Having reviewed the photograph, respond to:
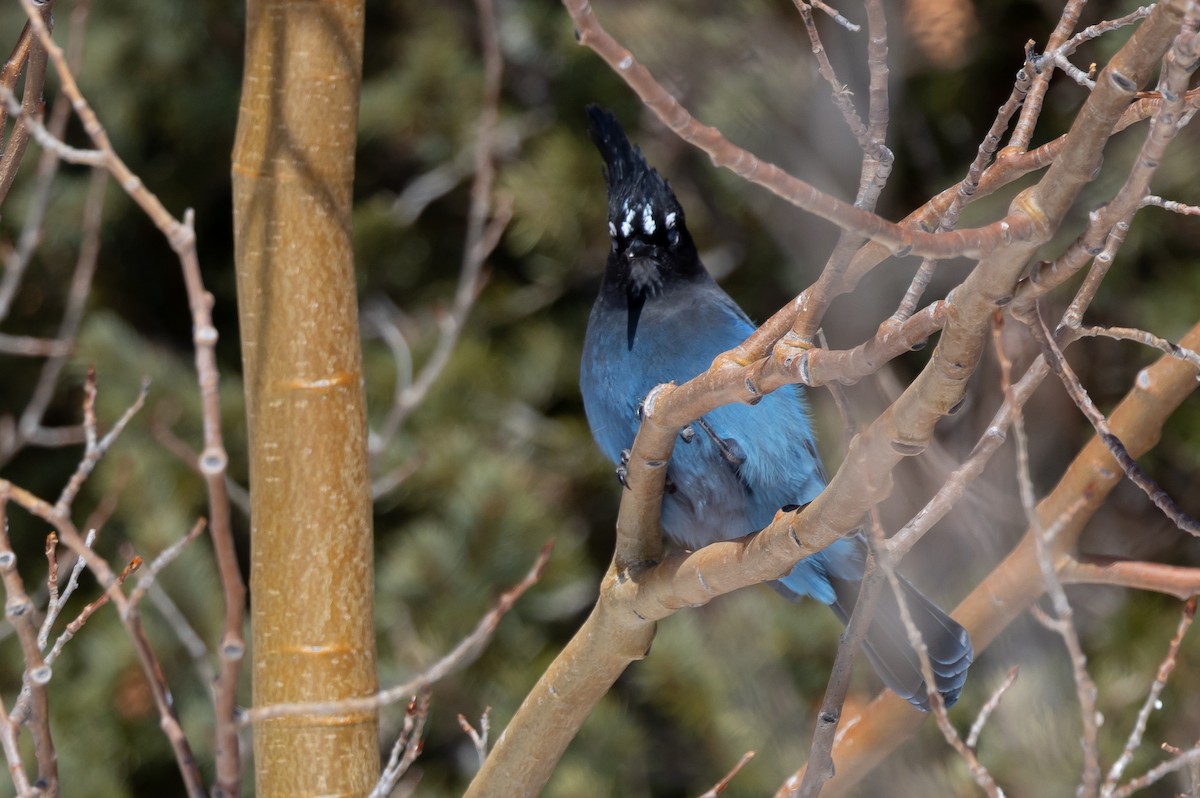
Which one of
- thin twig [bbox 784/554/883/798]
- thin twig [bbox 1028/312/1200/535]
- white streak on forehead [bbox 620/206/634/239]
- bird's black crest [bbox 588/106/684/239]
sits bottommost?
thin twig [bbox 784/554/883/798]

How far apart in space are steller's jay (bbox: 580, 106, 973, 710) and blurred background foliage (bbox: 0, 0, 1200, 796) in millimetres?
350

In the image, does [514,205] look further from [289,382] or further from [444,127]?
[289,382]

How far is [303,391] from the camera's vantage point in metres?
1.29

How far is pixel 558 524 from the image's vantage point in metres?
3.35

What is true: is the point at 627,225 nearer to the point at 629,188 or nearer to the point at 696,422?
the point at 629,188

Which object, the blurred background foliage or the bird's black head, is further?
the blurred background foliage

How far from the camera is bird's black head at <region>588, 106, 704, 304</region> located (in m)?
2.03

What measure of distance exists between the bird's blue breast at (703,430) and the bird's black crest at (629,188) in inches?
4.6

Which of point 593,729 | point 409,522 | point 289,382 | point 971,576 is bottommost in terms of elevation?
point 593,729

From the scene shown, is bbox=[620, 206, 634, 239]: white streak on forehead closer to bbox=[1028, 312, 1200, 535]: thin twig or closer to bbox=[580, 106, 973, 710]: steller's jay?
bbox=[580, 106, 973, 710]: steller's jay

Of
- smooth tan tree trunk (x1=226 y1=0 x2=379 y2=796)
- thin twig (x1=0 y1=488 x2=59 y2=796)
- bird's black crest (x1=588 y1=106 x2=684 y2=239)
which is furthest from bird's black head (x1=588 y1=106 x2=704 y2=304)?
Answer: thin twig (x1=0 y1=488 x2=59 y2=796)

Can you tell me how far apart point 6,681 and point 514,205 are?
72.0 inches

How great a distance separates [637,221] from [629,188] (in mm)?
63

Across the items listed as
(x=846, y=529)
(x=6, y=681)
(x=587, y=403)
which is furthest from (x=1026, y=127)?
(x=6, y=681)
